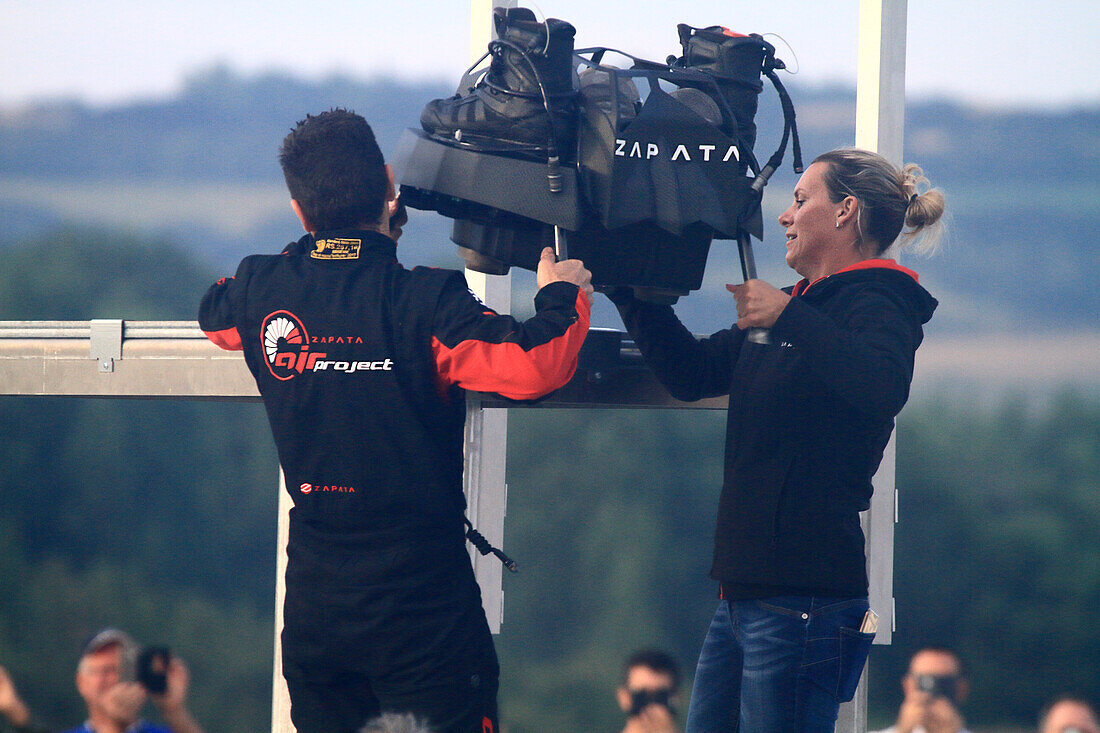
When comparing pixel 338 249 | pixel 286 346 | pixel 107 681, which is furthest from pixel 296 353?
pixel 107 681

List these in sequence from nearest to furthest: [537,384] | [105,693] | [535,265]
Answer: [537,384], [535,265], [105,693]

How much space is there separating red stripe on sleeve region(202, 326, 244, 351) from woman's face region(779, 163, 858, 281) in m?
0.65

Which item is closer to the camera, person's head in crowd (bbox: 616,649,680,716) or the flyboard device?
the flyboard device

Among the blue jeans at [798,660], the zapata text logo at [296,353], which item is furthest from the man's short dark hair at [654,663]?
the zapata text logo at [296,353]

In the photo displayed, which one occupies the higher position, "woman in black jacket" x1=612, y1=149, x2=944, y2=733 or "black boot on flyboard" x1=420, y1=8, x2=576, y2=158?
"black boot on flyboard" x1=420, y1=8, x2=576, y2=158

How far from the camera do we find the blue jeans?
1070mm

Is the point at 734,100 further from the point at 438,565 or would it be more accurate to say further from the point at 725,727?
the point at 725,727

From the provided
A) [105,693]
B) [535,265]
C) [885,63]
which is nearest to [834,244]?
[535,265]

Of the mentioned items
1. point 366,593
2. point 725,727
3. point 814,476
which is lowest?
point 725,727

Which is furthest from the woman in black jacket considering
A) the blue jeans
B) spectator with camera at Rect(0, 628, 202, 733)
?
spectator with camera at Rect(0, 628, 202, 733)

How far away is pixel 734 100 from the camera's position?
119 cm

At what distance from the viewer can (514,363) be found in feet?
3.30

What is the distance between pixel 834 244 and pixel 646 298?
0.76 feet

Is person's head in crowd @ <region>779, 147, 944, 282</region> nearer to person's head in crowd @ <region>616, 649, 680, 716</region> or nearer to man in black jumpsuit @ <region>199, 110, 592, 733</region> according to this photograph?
man in black jumpsuit @ <region>199, 110, 592, 733</region>
